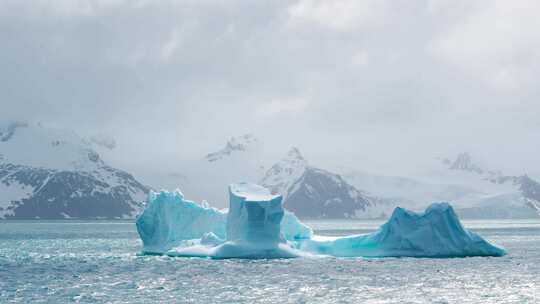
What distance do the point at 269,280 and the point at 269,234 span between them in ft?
27.0

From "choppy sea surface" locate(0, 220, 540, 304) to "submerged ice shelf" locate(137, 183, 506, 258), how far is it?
33.5 inches

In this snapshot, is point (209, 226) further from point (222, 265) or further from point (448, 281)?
point (448, 281)

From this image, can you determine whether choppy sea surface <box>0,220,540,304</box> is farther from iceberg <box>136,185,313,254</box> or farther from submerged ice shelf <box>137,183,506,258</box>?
iceberg <box>136,185,313,254</box>

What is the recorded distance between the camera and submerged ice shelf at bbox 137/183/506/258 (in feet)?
180

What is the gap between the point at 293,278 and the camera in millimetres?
47938

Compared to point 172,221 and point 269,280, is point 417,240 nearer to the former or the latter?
point 269,280

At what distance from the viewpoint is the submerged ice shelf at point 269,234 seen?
55.0 metres

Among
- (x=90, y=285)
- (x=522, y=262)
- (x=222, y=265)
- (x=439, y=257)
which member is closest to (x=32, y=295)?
(x=90, y=285)

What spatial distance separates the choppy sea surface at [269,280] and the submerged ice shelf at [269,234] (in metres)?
0.85

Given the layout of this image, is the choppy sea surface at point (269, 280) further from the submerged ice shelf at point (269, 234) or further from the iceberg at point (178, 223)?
the iceberg at point (178, 223)

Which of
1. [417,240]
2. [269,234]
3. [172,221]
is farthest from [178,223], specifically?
[417,240]

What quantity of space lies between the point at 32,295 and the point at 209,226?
26.4m

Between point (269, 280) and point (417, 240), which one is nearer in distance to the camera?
point (269, 280)

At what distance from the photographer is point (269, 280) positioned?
46.9 m
